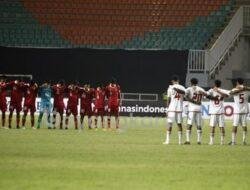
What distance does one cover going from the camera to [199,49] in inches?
1762

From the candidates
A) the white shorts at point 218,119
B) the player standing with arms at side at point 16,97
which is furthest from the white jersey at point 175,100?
the player standing with arms at side at point 16,97

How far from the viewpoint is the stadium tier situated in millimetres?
45188

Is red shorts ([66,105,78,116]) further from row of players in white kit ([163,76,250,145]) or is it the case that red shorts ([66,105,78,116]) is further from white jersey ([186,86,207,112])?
white jersey ([186,86,207,112])

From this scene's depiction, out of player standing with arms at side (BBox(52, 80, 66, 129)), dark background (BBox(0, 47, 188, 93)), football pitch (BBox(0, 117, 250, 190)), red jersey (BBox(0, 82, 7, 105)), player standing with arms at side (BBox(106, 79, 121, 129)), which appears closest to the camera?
football pitch (BBox(0, 117, 250, 190))

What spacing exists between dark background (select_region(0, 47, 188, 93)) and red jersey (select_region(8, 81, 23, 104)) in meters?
11.2

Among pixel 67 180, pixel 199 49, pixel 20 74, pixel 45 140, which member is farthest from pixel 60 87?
pixel 67 180

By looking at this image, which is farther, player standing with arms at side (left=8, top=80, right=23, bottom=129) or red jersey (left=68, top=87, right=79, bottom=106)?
red jersey (left=68, top=87, right=79, bottom=106)

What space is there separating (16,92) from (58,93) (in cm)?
200

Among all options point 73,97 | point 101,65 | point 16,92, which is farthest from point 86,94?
point 101,65

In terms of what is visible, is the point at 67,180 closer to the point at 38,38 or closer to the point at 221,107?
the point at 221,107

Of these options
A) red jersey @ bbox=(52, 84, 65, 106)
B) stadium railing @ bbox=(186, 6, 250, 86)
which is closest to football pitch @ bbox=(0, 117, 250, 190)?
red jersey @ bbox=(52, 84, 65, 106)

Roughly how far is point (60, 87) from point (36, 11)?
15732 millimetres

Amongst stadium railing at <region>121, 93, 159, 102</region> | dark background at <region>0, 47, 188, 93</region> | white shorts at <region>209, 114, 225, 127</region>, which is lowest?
white shorts at <region>209, 114, 225, 127</region>

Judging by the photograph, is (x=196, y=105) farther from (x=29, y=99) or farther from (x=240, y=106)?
(x=29, y=99)
